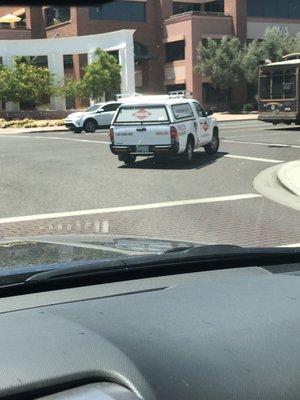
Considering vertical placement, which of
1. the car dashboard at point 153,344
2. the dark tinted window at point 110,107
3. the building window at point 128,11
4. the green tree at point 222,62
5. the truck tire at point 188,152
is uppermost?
the building window at point 128,11

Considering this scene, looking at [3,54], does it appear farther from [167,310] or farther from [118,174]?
[167,310]

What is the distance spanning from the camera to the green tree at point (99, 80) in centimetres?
4547

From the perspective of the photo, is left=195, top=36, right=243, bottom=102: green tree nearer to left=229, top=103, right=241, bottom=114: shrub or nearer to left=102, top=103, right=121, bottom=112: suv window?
left=229, top=103, right=241, bottom=114: shrub

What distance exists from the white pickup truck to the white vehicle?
52.8ft

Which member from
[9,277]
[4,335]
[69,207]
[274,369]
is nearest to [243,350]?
[274,369]

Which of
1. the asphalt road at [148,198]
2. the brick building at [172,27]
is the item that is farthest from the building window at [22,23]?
the asphalt road at [148,198]

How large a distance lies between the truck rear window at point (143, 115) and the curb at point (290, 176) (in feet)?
11.7

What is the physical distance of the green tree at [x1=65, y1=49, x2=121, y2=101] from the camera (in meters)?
45.5

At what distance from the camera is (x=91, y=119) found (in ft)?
112

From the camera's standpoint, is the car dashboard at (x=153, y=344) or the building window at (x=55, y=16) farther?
the building window at (x=55, y=16)

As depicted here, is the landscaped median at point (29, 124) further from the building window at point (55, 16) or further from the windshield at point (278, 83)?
the building window at point (55, 16)

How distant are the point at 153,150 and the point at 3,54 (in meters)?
37.7

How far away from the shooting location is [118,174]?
1591cm

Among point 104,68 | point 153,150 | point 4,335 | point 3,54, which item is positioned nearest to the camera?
point 4,335
